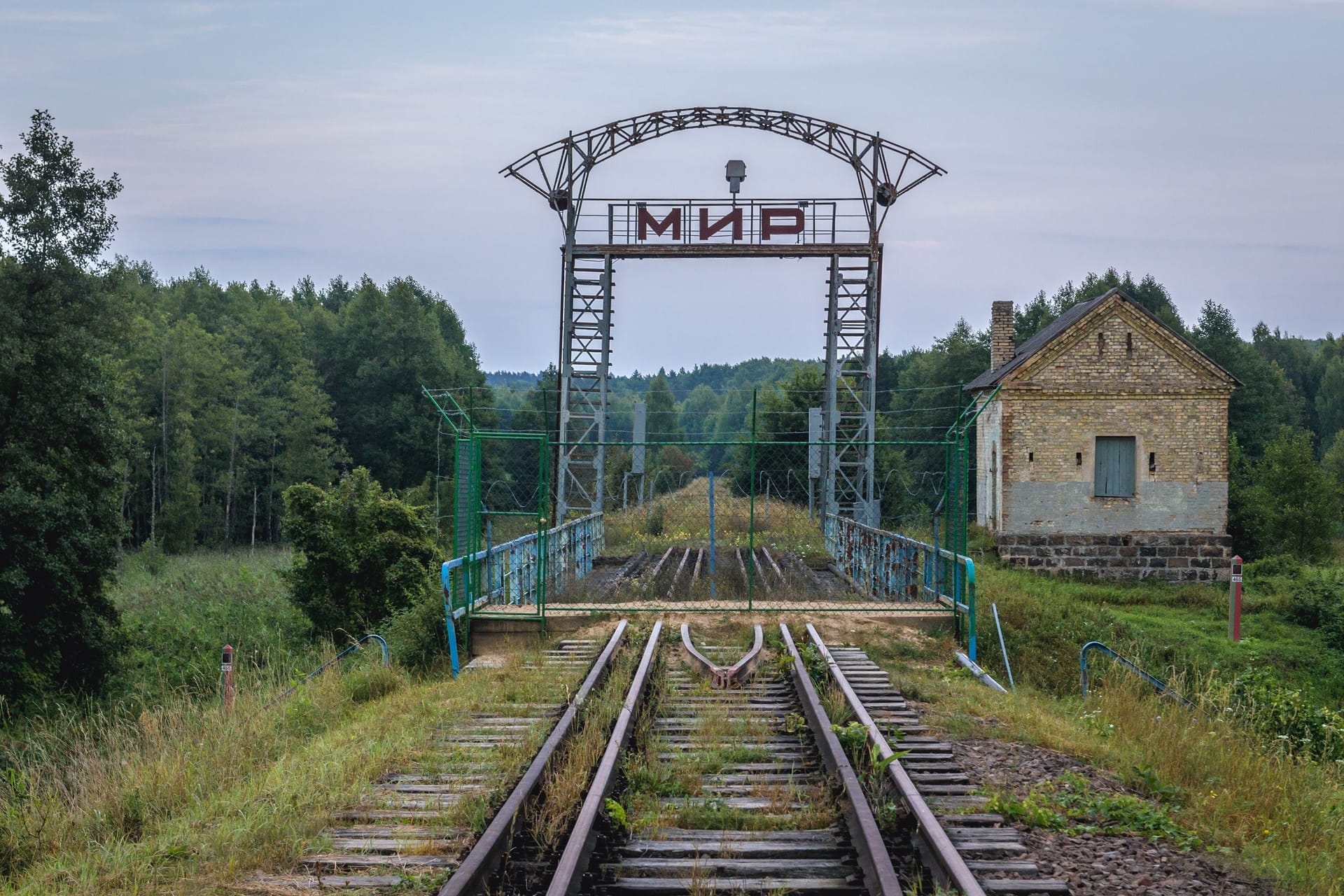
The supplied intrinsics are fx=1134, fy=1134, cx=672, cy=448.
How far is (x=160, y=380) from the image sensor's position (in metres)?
55.7

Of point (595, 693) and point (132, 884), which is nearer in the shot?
point (132, 884)

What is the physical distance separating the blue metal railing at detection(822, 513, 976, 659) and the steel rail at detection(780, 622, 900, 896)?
14.6 ft

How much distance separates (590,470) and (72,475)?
612 inches

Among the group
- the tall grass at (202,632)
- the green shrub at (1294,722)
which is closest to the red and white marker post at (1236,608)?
the green shrub at (1294,722)

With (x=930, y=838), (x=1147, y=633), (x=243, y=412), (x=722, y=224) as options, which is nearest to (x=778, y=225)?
(x=722, y=224)

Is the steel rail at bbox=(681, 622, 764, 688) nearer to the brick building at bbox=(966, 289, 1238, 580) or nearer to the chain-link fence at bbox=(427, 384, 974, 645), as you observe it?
the chain-link fence at bbox=(427, 384, 974, 645)

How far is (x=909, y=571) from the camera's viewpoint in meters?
16.9

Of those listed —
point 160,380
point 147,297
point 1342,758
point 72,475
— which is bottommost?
point 1342,758

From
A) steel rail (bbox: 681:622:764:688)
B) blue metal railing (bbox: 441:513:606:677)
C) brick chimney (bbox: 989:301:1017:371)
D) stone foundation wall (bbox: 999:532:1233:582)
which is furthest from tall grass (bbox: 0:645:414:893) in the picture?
brick chimney (bbox: 989:301:1017:371)

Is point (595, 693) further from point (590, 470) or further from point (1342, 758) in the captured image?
point (590, 470)

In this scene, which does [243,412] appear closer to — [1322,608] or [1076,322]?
[1076,322]

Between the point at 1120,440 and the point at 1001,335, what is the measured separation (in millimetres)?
6734

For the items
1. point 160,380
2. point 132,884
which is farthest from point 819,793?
point 160,380

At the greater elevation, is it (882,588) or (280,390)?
(280,390)
